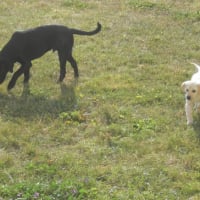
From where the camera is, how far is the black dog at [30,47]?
836cm

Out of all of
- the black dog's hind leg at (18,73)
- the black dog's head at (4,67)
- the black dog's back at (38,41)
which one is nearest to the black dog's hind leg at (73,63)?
the black dog's back at (38,41)

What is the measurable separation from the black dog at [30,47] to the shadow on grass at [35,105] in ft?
1.37

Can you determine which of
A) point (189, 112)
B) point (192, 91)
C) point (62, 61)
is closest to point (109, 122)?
point (189, 112)

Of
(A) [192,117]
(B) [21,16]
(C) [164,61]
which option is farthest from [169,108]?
(B) [21,16]

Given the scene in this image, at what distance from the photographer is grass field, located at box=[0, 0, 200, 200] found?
5.63 m

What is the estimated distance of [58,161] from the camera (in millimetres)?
6121

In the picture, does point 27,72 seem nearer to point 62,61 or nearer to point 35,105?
point 62,61

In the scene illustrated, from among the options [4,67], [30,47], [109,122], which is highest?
[30,47]

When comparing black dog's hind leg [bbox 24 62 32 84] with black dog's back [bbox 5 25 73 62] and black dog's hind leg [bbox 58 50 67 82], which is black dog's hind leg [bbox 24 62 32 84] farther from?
black dog's hind leg [bbox 58 50 67 82]

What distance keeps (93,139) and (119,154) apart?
565mm

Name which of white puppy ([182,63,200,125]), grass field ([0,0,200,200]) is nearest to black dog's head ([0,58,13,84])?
grass field ([0,0,200,200])

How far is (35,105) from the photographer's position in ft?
25.8

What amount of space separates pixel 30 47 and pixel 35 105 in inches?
44.9

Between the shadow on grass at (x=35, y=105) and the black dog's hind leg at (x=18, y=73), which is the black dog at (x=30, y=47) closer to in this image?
the black dog's hind leg at (x=18, y=73)
